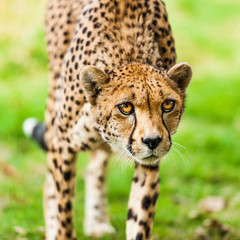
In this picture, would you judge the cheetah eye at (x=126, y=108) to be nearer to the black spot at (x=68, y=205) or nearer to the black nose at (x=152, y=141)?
the black nose at (x=152, y=141)

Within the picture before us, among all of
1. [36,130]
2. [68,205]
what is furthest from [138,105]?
[36,130]

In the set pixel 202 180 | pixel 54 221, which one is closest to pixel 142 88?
pixel 54 221

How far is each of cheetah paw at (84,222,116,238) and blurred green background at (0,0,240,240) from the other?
6 centimetres

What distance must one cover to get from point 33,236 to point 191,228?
1.15m

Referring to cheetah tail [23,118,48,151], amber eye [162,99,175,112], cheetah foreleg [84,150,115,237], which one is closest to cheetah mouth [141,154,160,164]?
amber eye [162,99,175,112]

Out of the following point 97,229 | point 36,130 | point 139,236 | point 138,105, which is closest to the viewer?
point 138,105

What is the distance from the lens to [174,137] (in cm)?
593

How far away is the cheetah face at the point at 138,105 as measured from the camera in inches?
112

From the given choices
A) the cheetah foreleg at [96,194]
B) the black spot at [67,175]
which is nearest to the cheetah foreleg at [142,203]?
the black spot at [67,175]

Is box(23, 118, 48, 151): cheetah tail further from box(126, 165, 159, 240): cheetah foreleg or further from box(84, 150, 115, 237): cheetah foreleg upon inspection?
box(126, 165, 159, 240): cheetah foreleg

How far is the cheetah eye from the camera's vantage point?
2934 mm

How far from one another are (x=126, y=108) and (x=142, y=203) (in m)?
0.64

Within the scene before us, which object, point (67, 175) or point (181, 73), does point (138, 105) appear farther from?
point (67, 175)

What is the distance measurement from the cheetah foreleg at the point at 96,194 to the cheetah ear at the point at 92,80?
1546 millimetres
